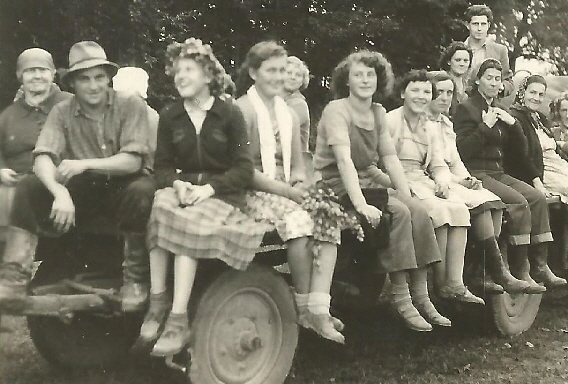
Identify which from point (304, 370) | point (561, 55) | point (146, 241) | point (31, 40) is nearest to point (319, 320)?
point (304, 370)

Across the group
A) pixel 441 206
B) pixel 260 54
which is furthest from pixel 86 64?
pixel 441 206

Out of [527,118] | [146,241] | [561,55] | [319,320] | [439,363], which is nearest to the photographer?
[146,241]

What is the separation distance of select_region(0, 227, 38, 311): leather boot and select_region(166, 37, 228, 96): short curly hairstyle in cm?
107

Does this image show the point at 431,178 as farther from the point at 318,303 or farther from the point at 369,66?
the point at 318,303

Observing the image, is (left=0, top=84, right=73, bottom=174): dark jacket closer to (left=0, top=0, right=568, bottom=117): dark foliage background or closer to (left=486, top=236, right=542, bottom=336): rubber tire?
(left=0, top=0, right=568, bottom=117): dark foliage background

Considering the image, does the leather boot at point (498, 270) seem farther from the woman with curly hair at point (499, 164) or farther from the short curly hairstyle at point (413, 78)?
the short curly hairstyle at point (413, 78)

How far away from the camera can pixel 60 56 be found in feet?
12.9

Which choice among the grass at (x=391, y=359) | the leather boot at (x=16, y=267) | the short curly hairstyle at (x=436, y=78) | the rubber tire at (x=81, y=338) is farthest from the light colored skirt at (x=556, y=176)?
the leather boot at (x=16, y=267)

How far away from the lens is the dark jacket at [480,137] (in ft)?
18.1

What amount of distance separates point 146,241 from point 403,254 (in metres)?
1.53

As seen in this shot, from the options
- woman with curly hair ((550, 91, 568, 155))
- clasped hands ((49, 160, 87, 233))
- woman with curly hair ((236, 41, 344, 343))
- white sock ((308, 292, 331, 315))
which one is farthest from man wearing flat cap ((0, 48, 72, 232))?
woman with curly hair ((550, 91, 568, 155))

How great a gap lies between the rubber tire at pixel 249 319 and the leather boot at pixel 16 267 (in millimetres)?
799

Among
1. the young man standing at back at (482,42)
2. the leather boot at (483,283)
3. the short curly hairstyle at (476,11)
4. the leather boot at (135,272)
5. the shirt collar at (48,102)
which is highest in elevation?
the short curly hairstyle at (476,11)

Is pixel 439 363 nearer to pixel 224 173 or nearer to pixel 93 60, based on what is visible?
pixel 224 173
